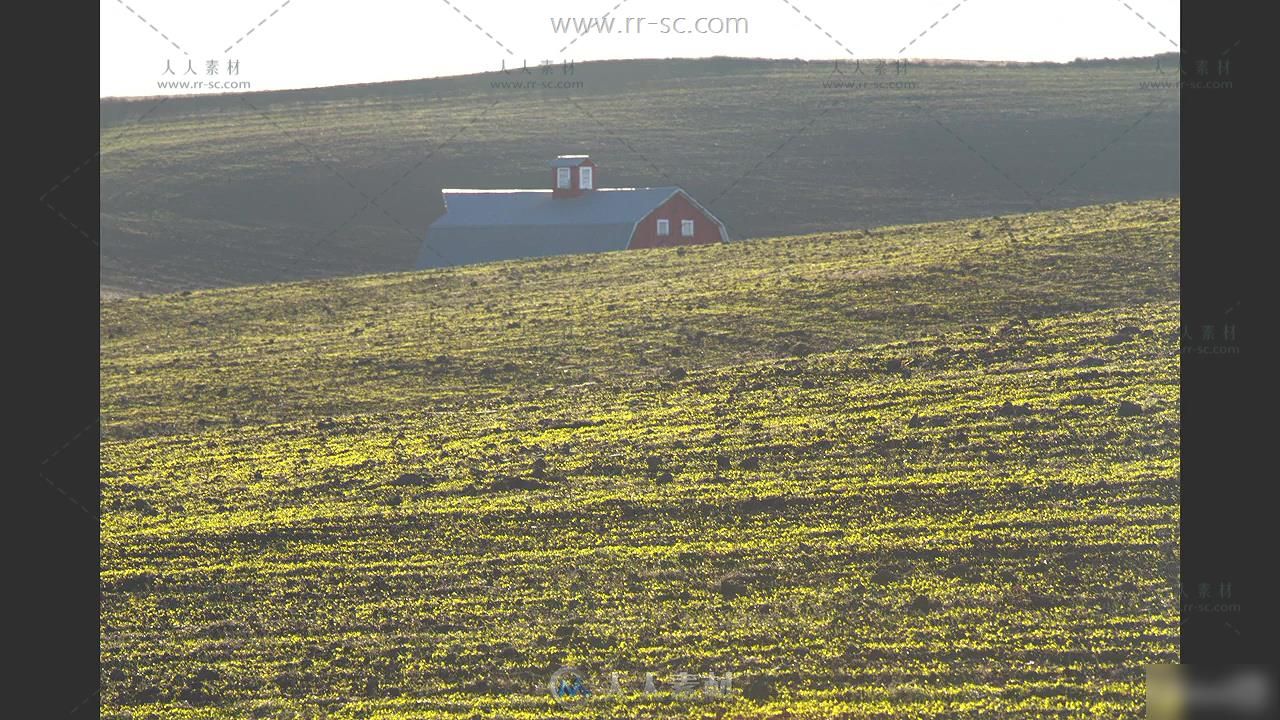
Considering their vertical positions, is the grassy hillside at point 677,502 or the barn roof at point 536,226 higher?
the barn roof at point 536,226

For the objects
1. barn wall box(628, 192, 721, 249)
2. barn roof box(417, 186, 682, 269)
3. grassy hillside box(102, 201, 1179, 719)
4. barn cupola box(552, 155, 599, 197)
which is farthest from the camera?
barn cupola box(552, 155, 599, 197)

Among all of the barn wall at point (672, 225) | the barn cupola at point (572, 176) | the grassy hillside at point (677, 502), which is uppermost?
the barn cupola at point (572, 176)

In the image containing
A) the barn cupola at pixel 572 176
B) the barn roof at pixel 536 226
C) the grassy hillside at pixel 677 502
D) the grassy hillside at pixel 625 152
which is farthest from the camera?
the grassy hillside at pixel 625 152

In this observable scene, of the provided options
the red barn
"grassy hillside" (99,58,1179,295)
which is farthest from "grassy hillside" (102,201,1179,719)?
"grassy hillside" (99,58,1179,295)

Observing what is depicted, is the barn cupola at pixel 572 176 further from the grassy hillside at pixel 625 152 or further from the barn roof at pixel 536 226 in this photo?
the grassy hillside at pixel 625 152

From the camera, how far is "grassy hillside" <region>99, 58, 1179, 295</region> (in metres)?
74.0

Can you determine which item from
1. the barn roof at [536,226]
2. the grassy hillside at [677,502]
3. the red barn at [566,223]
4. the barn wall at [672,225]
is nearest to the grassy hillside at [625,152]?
the barn roof at [536,226]

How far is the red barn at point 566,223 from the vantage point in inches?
2203

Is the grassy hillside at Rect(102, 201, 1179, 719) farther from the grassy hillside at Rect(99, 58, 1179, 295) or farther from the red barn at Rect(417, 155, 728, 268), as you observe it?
the grassy hillside at Rect(99, 58, 1179, 295)

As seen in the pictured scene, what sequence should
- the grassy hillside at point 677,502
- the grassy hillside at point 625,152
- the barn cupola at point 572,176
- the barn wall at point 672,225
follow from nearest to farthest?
the grassy hillside at point 677,502 < the barn wall at point 672,225 < the barn cupola at point 572,176 < the grassy hillside at point 625,152

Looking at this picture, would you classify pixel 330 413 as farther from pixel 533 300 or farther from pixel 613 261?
pixel 613 261

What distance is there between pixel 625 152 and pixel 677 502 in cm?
7184

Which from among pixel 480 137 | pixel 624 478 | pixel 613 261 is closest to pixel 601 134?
pixel 480 137

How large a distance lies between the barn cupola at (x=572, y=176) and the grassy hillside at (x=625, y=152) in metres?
11.4
